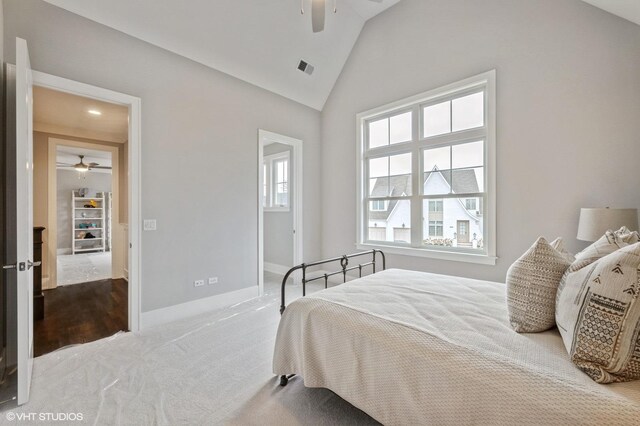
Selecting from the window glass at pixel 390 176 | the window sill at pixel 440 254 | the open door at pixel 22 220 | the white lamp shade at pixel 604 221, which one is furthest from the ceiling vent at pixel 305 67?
the white lamp shade at pixel 604 221

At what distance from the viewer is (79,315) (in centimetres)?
341

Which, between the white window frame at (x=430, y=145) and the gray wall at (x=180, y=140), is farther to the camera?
the white window frame at (x=430, y=145)

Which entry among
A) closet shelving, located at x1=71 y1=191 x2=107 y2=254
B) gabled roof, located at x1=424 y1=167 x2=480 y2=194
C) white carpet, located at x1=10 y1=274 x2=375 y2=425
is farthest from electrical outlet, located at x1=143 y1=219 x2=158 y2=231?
closet shelving, located at x1=71 y1=191 x2=107 y2=254

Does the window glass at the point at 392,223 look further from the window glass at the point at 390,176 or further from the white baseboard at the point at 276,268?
the white baseboard at the point at 276,268

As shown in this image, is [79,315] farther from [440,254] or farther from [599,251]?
[599,251]

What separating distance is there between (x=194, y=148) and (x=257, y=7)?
5.98 feet

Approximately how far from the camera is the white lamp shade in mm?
2176

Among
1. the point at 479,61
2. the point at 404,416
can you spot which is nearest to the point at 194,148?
the point at 404,416

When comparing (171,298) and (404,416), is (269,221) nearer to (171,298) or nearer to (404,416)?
(171,298)

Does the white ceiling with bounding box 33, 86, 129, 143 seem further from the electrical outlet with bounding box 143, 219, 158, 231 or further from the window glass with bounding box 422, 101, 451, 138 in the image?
the window glass with bounding box 422, 101, 451, 138

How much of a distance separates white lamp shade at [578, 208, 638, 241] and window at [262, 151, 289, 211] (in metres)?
4.39

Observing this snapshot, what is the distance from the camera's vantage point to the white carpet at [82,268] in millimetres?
5258

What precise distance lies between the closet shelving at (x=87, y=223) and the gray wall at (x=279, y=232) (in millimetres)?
6708

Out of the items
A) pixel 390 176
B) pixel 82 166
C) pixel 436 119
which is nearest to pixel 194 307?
pixel 390 176
